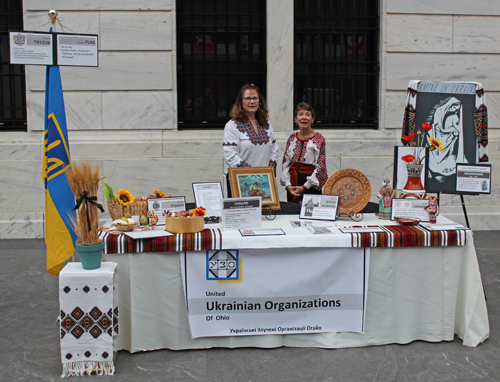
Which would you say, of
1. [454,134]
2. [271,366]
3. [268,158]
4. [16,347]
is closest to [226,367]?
[271,366]

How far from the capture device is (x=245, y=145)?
431cm

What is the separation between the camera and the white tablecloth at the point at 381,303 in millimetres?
3090

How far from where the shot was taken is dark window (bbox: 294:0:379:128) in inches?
266

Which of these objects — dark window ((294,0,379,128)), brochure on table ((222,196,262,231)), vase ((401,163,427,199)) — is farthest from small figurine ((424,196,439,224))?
dark window ((294,0,379,128))

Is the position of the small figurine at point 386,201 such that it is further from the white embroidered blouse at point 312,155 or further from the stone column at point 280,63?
the stone column at point 280,63

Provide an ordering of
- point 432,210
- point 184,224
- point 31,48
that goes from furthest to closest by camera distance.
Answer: point 31,48
point 432,210
point 184,224

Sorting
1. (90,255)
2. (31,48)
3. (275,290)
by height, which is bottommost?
(275,290)

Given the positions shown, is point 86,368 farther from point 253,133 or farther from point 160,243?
point 253,133

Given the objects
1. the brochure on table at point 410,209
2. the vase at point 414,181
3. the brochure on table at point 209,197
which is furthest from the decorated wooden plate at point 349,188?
the brochure on table at point 209,197

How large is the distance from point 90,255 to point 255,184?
4.36ft

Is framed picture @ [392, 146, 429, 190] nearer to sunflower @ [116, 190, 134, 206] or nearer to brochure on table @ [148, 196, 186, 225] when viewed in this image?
brochure on table @ [148, 196, 186, 225]

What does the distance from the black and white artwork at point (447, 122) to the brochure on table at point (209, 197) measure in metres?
2.03

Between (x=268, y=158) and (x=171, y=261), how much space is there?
5.59 feet

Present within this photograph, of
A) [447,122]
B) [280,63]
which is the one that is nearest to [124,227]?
[447,122]
